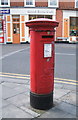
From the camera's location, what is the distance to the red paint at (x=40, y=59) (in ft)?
11.5

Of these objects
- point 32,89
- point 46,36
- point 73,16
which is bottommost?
point 32,89

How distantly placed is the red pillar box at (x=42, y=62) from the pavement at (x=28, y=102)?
0.71 ft

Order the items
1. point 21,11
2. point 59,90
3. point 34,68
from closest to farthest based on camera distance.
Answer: point 34,68 → point 59,90 → point 21,11

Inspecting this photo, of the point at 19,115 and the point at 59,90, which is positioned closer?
the point at 19,115

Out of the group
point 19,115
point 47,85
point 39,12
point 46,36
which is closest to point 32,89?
point 47,85

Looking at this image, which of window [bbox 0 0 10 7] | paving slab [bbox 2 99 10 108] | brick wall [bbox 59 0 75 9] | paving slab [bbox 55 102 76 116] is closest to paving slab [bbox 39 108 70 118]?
paving slab [bbox 55 102 76 116]

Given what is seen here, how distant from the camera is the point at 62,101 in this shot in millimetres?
4094

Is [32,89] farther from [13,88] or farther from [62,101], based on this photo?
[13,88]

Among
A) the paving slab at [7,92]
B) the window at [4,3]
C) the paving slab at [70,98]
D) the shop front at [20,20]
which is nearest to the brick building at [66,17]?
the shop front at [20,20]

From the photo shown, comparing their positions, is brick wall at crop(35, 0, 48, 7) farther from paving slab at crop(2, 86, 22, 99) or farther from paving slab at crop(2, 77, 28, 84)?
paving slab at crop(2, 86, 22, 99)

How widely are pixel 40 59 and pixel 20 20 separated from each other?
1830 centimetres

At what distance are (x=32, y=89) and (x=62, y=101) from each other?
815mm

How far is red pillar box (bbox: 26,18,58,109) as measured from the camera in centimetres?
354

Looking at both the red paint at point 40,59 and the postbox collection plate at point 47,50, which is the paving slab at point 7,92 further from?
the postbox collection plate at point 47,50
